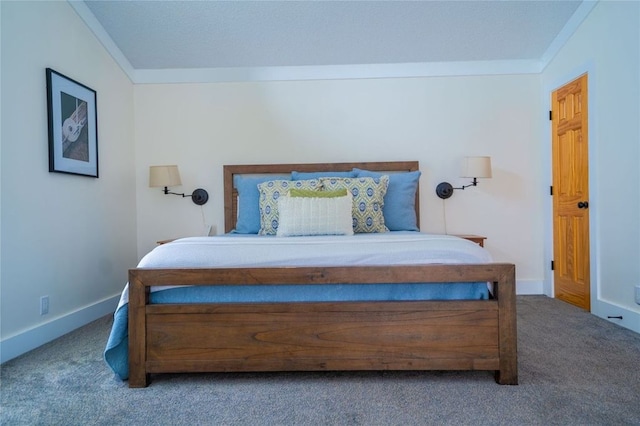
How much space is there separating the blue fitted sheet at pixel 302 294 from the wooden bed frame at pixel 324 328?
5 cm

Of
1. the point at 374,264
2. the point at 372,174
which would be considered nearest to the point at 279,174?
the point at 372,174

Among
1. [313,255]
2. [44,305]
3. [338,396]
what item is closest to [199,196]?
[44,305]

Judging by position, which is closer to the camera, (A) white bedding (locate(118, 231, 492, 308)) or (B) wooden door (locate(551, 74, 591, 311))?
(A) white bedding (locate(118, 231, 492, 308))

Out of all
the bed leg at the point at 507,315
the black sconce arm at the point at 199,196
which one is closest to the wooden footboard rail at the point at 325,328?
the bed leg at the point at 507,315

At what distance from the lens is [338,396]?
5.42ft

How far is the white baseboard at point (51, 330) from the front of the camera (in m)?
2.17

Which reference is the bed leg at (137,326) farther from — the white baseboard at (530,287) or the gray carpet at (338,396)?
the white baseboard at (530,287)

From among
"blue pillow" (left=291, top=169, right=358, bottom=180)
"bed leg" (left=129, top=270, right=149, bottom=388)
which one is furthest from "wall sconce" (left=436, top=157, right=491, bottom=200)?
"bed leg" (left=129, top=270, right=149, bottom=388)

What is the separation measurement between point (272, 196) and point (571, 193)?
2.45m

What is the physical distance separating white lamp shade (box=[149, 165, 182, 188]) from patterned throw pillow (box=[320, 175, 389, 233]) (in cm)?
134

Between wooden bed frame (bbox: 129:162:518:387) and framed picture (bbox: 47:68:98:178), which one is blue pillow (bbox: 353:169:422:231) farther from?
framed picture (bbox: 47:68:98:178)

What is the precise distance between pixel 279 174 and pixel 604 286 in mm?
2714

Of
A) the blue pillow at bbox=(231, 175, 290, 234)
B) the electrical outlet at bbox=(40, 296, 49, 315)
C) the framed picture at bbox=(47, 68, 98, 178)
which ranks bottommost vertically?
the electrical outlet at bbox=(40, 296, 49, 315)

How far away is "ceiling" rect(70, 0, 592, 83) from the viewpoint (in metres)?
2.95
